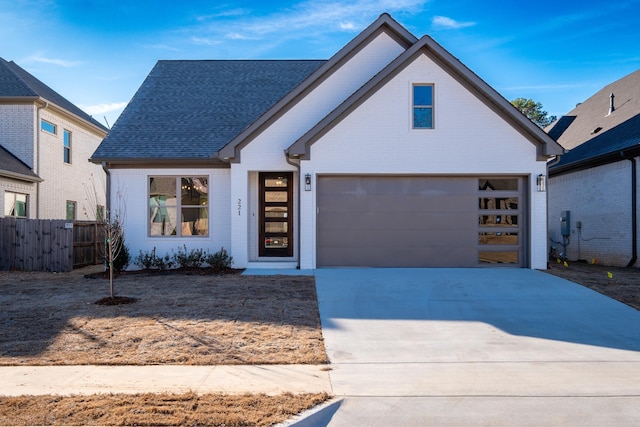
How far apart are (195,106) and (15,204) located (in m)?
7.89

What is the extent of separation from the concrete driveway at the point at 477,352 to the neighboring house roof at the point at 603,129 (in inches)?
270

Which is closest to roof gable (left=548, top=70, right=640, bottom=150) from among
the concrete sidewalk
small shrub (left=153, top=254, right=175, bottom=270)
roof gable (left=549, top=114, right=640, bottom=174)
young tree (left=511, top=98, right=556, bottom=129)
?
roof gable (left=549, top=114, right=640, bottom=174)

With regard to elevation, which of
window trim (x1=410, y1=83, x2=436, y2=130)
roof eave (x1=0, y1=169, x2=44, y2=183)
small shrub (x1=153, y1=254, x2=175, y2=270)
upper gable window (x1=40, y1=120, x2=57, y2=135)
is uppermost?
upper gable window (x1=40, y1=120, x2=57, y2=135)

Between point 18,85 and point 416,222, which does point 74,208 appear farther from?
point 416,222

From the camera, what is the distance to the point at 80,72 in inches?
800

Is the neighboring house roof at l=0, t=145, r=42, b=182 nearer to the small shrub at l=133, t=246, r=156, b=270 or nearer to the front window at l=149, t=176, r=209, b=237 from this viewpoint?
the front window at l=149, t=176, r=209, b=237

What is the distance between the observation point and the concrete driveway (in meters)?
4.70

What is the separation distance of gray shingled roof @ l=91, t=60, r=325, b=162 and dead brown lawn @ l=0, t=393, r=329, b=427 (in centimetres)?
1005

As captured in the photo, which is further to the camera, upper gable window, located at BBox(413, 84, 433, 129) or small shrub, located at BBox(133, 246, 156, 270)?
small shrub, located at BBox(133, 246, 156, 270)

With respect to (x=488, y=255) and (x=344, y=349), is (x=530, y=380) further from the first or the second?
(x=488, y=255)

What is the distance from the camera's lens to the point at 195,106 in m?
16.6

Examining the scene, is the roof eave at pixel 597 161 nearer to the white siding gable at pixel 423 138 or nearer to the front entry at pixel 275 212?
the white siding gable at pixel 423 138

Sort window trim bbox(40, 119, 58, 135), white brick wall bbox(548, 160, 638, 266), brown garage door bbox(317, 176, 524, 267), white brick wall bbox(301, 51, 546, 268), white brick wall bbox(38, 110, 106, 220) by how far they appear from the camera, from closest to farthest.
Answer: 1. white brick wall bbox(301, 51, 546, 268)
2. brown garage door bbox(317, 176, 524, 267)
3. white brick wall bbox(548, 160, 638, 266)
4. window trim bbox(40, 119, 58, 135)
5. white brick wall bbox(38, 110, 106, 220)

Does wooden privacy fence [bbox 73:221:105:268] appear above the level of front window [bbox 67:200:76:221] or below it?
below
